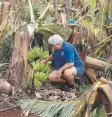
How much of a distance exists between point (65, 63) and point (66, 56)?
205mm

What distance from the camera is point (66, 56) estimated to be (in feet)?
18.9

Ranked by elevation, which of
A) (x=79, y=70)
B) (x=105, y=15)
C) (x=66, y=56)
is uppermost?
(x=105, y=15)

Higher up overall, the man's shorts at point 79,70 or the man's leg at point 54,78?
the man's shorts at point 79,70

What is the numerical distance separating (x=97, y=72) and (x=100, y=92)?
13.6 ft

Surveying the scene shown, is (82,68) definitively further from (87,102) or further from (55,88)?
(87,102)

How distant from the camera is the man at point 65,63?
5.71 metres

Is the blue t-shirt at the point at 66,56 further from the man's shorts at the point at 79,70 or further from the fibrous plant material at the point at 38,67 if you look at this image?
the fibrous plant material at the point at 38,67

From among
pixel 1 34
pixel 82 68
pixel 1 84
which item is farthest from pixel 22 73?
pixel 82 68

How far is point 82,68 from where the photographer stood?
5969mm

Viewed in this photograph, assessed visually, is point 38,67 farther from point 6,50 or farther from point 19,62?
point 6,50

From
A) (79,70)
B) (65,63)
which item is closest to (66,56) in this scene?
(65,63)

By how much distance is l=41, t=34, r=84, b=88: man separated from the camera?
571cm

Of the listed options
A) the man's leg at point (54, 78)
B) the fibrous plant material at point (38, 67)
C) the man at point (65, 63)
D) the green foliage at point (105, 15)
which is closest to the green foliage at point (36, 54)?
the fibrous plant material at point (38, 67)

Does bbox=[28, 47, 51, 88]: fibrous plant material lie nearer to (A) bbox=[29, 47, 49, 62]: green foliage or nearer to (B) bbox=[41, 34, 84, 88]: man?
(A) bbox=[29, 47, 49, 62]: green foliage
